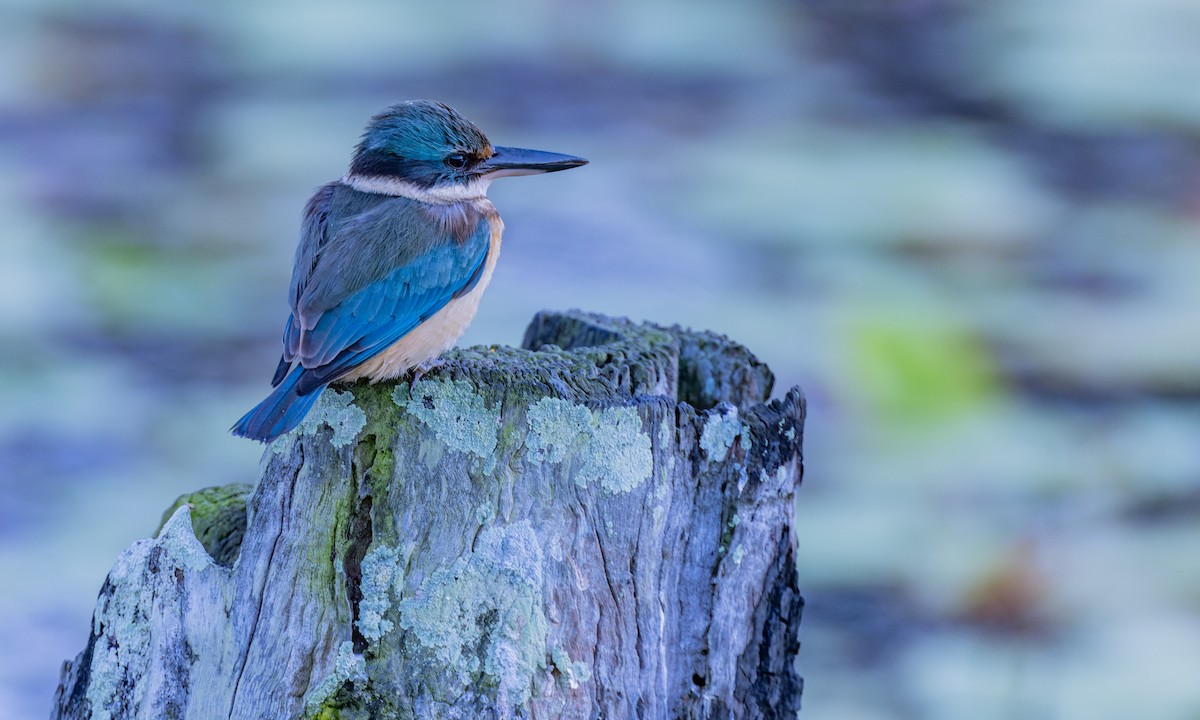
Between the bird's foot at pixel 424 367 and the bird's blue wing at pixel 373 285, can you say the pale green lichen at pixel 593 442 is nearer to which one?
the bird's foot at pixel 424 367

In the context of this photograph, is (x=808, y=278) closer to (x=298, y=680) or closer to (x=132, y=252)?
(x=132, y=252)

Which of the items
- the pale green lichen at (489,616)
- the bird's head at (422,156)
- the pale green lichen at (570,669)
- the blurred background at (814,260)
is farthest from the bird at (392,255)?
the blurred background at (814,260)

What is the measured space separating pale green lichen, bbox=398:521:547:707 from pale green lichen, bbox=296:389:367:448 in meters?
0.27

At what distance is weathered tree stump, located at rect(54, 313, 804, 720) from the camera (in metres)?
2.07

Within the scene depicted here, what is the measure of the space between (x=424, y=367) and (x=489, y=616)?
558 mm

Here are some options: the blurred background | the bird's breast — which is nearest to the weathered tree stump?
the bird's breast

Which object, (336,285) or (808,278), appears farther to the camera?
(808,278)

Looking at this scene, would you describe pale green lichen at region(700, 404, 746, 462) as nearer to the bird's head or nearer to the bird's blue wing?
the bird's blue wing

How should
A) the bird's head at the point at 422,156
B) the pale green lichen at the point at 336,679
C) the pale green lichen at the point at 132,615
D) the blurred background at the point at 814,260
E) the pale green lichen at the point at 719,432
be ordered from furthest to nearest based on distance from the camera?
the blurred background at the point at 814,260, the bird's head at the point at 422,156, the pale green lichen at the point at 719,432, the pale green lichen at the point at 132,615, the pale green lichen at the point at 336,679

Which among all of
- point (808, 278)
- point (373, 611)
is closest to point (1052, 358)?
point (808, 278)

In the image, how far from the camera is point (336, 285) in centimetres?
266

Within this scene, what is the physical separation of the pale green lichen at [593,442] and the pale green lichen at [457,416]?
0.06 meters

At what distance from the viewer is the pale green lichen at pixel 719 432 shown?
2.29 m

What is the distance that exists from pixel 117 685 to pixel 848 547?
2734 millimetres
